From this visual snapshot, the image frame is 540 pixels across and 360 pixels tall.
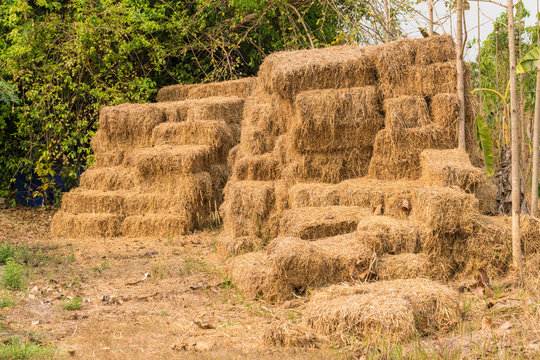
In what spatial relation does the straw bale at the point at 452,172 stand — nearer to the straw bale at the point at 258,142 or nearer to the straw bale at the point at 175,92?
the straw bale at the point at 258,142

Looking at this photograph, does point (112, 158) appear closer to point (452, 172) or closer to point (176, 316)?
point (176, 316)

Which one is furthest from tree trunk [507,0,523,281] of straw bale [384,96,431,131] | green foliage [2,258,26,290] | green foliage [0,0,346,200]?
green foliage [0,0,346,200]

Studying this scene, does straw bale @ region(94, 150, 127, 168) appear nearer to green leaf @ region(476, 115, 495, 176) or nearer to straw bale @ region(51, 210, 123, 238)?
straw bale @ region(51, 210, 123, 238)

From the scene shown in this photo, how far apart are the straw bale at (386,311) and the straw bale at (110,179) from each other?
6.09 metres

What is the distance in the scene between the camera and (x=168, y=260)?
7.55 metres

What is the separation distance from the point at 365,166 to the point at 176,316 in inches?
134

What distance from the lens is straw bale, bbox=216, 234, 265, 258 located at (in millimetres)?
7172

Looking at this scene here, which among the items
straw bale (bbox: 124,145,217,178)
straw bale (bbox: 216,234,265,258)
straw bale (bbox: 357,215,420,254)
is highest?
straw bale (bbox: 124,145,217,178)

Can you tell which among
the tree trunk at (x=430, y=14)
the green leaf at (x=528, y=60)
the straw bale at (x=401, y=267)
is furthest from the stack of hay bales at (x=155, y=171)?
the green leaf at (x=528, y=60)

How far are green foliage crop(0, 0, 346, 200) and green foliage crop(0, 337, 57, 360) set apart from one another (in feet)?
26.2

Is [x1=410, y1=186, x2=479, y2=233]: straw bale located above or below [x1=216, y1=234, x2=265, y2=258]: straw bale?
above

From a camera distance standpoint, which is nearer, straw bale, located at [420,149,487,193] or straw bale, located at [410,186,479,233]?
straw bale, located at [410,186,479,233]

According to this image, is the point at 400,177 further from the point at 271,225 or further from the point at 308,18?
the point at 308,18

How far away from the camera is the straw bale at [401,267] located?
17.5 feet
